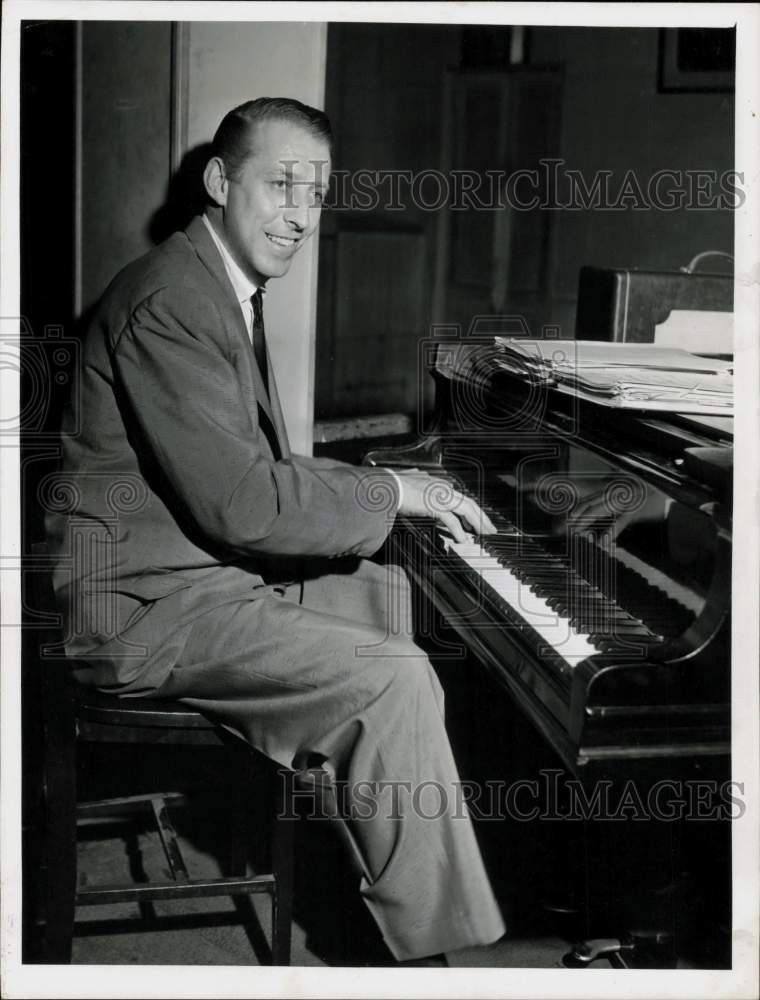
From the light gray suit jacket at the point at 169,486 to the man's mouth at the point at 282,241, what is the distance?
0.13 metres

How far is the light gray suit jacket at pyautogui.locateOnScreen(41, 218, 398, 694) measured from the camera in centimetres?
183

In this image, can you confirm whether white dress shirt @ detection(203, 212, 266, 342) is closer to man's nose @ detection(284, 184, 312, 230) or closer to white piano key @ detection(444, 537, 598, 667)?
man's nose @ detection(284, 184, 312, 230)

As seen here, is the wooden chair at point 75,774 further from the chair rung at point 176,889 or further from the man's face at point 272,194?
the man's face at point 272,194

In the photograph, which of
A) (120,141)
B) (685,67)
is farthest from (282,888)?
(685,67)

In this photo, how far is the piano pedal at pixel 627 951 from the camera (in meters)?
1.99

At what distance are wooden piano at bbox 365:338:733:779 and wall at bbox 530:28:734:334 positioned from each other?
160 inches

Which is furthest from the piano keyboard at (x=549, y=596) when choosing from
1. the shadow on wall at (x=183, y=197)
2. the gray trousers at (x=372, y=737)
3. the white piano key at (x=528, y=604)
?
the shadow on wall at (x=183, y=197)

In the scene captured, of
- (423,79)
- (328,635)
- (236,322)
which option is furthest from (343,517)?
(423,79)

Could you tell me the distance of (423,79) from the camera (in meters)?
6.58

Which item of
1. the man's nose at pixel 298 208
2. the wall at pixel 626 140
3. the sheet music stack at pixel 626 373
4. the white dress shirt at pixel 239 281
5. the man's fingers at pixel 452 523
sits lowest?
the man's fingers at pixel 452 523

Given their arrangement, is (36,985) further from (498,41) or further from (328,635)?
(498,41)

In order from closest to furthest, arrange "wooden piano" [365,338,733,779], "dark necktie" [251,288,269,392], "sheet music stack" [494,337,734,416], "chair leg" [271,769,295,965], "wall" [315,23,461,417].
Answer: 1. "wooden piano" [365,338,733,779]
2. "sheet music stack" [494,337,734,416]
3. "chair leg" [271,769,295,965]
4. "dark necktie" [251,288,269,392]
5. "wall" [315,23,461,417]

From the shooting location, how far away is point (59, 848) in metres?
1.83

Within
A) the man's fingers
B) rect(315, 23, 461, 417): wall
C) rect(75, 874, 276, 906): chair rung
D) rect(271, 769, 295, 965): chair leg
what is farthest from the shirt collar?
rect(315, 23, 461, 417): wall
